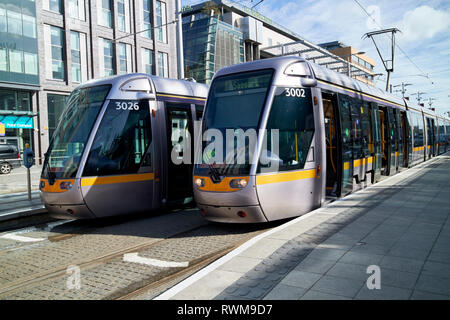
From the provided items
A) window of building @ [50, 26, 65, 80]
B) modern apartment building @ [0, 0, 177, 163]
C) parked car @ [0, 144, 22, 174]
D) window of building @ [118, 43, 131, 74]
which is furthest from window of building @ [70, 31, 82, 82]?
parked car @ [0, 144, 22, 174]

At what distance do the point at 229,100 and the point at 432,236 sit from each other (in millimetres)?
4058

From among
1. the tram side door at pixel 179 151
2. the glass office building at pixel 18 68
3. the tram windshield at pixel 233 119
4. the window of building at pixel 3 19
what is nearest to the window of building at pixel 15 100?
the glass office building at pixel 18 68

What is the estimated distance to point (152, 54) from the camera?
3884cm

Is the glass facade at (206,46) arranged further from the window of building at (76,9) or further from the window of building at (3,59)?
the window of building at (3,59)

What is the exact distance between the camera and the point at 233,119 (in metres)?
7.18

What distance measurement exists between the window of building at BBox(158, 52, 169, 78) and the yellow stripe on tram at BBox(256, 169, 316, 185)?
113ft

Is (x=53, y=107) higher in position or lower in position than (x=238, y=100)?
higher

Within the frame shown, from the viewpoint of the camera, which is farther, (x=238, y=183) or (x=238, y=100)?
(x=238, y=100)

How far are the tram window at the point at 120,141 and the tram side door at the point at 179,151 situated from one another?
26.3 inches

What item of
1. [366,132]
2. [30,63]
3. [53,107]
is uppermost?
[30,63]

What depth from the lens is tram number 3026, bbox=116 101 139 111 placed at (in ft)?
27.0

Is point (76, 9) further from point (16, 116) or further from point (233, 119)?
point (233, 119)

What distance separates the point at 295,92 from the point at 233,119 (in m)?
1.32

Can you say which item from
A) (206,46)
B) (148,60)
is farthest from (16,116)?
(206,46)
